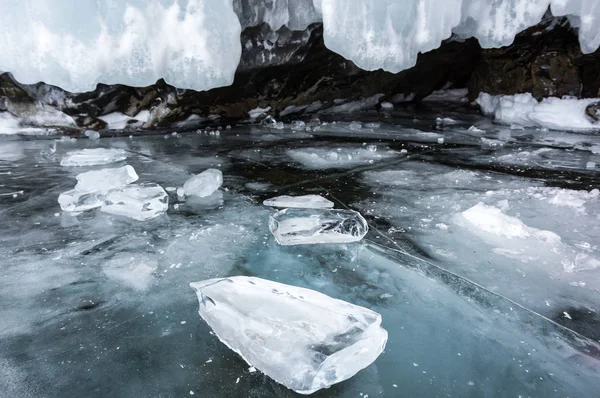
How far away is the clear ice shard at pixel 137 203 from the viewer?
1969 mm

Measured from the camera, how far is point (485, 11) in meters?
3.59

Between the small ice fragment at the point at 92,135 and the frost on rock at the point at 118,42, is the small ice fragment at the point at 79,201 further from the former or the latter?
the small ice fragment at the point at 92,135

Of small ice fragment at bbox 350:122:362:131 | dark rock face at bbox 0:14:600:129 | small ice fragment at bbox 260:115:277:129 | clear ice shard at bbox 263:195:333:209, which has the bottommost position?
clear ice shard at bbox 263:195:333:209

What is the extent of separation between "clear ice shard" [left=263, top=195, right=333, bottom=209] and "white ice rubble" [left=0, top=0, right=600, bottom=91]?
1.61m

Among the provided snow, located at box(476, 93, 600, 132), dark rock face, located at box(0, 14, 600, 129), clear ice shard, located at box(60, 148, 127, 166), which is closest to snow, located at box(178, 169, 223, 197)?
clear ice shard, located at box(60, 148, 127, 166)

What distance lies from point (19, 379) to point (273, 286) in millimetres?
663

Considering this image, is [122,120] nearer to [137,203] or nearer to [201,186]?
[201,186]

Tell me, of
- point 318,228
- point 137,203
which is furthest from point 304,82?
point 318,228

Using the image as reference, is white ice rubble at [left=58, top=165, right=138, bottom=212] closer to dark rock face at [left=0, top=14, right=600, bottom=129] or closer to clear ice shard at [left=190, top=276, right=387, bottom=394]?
clear ice shard at [left=190, top=276, right=387, bottom=394]

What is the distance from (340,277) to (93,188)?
153cm

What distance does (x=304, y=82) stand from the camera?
4.93 m

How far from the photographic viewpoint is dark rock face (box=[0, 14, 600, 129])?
157 inches

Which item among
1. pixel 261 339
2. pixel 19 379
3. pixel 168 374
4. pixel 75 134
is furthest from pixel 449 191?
pixel 75 134

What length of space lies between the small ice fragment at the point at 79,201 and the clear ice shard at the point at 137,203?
7cm
